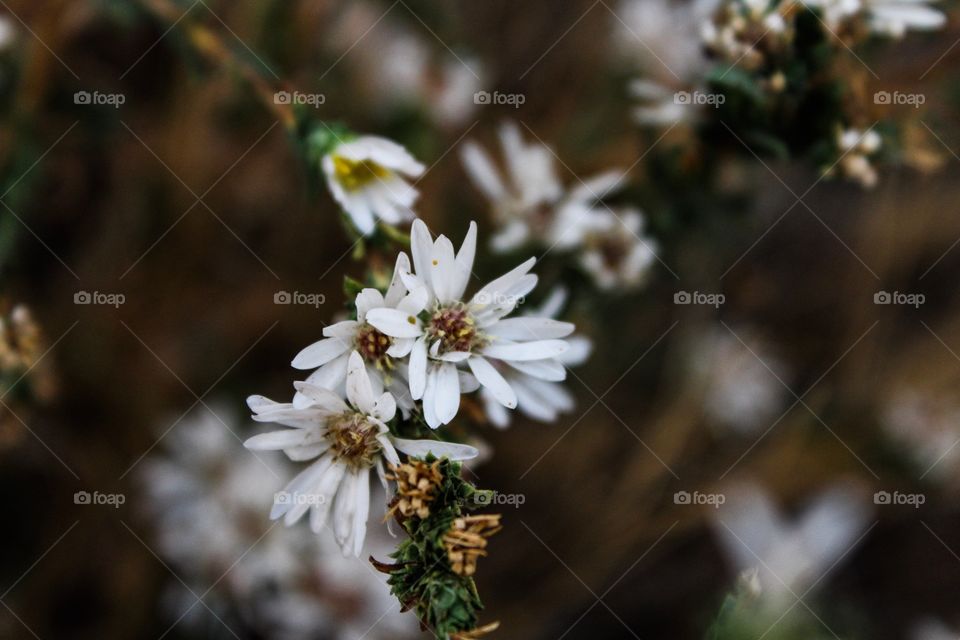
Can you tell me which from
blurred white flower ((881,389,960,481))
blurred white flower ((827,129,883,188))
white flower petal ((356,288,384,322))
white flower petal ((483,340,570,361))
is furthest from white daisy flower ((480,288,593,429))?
blurred white flower ((881,389,960,481))

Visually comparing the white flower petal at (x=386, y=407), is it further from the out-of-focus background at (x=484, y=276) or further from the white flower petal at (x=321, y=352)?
the out-of-focus background at (x=484, y=276)

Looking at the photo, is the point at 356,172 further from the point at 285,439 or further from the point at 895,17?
the point at 895,17

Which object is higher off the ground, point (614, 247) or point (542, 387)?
point (614, 247)

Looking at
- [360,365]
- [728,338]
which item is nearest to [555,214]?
[360,365]

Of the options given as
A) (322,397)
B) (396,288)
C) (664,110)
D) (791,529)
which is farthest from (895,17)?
(791,529)

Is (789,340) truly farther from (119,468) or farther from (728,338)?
(119,468)

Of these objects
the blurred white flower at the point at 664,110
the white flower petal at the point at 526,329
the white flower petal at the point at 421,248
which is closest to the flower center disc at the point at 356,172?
the white flower petal at the point at 421,248
